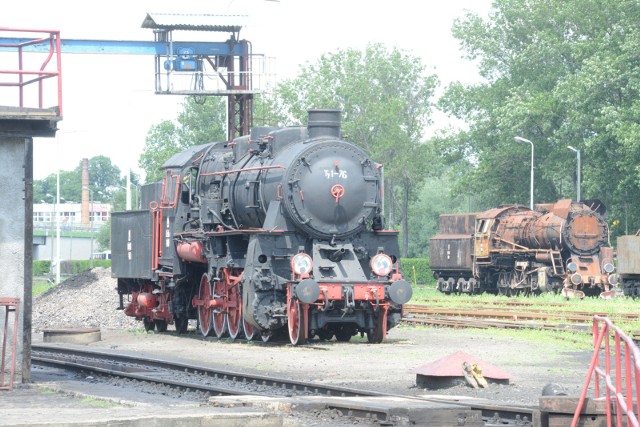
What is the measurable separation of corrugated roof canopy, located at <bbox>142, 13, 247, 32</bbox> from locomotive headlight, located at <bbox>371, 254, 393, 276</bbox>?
1977 cm

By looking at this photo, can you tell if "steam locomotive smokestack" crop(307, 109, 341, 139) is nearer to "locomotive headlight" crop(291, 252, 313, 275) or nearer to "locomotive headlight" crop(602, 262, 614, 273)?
"locomotive headlight" crop(291, 252, 313, 275)

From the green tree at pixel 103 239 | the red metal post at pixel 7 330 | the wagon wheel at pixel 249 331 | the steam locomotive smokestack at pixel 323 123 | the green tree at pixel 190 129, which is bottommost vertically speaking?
the wagon wheel at pixel 249 331

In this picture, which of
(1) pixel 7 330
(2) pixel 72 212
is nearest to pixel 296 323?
(1) pixel 7 330

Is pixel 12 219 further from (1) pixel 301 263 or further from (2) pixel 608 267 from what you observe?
(2) pixel 608 267

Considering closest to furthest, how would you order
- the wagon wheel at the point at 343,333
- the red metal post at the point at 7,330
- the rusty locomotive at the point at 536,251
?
the red metal post at the point at 7,330
the wagon wheel at the point at 343,333
the rusty locomotive at the point at 536,251

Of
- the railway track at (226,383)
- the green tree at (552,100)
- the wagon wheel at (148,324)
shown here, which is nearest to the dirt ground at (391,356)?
the wagon wheel at (148,324)

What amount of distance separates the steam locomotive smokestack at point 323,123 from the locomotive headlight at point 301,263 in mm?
2527

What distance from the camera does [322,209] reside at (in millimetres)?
20172

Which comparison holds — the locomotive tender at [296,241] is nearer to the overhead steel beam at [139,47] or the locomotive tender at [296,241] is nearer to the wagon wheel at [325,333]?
the wagon wheel at [325,333]

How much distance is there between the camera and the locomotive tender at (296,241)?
64.8 feet

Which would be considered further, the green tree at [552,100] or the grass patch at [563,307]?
the green tree at [552,100]

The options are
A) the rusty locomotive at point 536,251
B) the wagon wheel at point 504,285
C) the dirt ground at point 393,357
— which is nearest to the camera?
the dirt ground at point 393,357

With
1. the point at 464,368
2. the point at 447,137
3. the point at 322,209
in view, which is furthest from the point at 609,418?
the point at 447,137

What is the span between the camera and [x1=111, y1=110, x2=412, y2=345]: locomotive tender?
1977 cm
